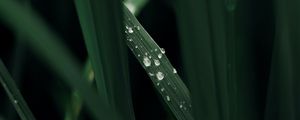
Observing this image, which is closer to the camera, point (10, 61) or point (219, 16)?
point (219, 16)

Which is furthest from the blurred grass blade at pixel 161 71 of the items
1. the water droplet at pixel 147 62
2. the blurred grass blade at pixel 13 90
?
the blurred grass blade at pixel 13 90

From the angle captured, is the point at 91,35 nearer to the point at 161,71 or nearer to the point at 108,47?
the point at 108,47

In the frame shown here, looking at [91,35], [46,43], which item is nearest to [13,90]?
[91,35]

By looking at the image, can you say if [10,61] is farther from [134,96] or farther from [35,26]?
[35,26]

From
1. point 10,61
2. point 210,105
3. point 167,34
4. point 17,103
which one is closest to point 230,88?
point 210,105

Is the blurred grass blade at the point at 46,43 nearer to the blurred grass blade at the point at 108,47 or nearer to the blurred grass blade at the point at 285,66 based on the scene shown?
the blurred grass blade at the point at 108,47

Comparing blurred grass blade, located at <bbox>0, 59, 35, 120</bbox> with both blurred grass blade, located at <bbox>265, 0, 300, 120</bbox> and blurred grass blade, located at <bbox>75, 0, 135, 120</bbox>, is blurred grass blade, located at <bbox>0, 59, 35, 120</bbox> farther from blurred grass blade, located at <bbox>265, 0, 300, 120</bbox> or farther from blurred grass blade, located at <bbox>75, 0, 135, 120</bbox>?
blurred grass blade, located at <bbox>265, 0, 300, 120</bbox>
